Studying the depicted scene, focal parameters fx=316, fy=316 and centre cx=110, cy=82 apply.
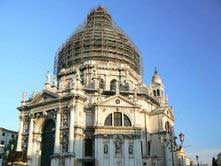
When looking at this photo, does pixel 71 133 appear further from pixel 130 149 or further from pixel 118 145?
pixel 130 149

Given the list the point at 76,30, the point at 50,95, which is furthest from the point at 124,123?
the point at 76,30

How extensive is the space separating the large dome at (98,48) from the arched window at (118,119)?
14715 millimetres

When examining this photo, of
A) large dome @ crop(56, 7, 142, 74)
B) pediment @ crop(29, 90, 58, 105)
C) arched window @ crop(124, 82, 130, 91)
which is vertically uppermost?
large dome @ crop(56, 7, 142, 74)

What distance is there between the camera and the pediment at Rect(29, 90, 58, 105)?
48969mm

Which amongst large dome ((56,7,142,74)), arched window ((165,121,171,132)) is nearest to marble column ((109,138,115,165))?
arched window ((165,121,171,132))

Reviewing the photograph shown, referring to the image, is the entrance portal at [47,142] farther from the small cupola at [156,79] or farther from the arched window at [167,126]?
the small cupola at [156,79]

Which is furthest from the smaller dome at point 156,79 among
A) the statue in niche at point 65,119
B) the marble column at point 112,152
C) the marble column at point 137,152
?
the statue in niche at point 65,119

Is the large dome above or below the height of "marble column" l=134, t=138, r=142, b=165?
above

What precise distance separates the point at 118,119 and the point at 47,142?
37.2 ft

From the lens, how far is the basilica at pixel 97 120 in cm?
4488

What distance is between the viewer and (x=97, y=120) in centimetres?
4638

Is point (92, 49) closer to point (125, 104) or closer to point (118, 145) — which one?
point (125, 104)

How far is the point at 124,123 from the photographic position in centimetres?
4722

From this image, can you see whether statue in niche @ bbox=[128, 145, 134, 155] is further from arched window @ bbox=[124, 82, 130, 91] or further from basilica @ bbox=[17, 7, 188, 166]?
arched window @ bbox=[124, 82, 130, 91]
